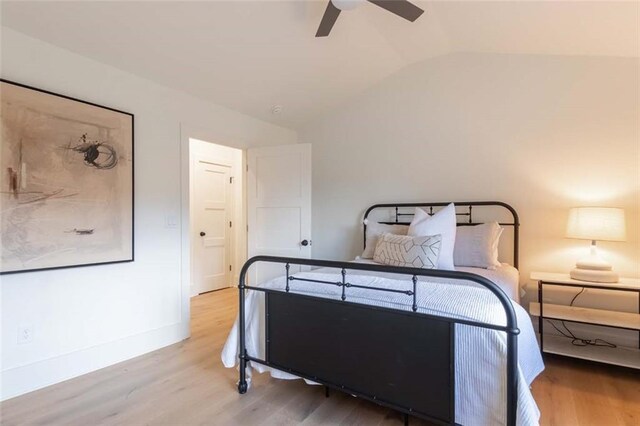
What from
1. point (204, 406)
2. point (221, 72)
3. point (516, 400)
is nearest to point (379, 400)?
point (516, 400)

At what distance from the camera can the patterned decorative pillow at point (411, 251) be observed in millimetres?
2482

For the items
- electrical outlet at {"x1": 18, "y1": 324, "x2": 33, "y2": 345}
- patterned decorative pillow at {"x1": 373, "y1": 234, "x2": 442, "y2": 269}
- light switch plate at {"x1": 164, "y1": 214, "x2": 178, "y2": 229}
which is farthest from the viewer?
light switch plate at {"x1": 164, "y1": 214, "x2": 178, "y2": 229}

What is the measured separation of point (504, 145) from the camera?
3186 millimetres

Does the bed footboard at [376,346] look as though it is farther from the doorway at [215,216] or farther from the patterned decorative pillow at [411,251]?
the doorway at [215,216]

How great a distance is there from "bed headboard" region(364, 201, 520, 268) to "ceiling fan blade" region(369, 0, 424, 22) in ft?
6.24

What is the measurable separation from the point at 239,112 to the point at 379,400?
315 centimetres

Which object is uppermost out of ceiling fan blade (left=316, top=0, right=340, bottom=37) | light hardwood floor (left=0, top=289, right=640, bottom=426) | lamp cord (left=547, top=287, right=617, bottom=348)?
ceiling fan blade (left=316, top=0, right=340, bottom=37)

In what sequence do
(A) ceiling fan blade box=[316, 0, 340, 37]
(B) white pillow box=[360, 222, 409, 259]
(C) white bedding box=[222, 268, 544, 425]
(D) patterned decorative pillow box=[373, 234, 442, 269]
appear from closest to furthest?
(C) white bedding box=[222, 268, 544, 425] → (A) ceiling fan blade box=[316, 0, 340, 37] → (D) patterned decorative pillow box=[373, 234, 442, 269] → (B) white pillow box=[360, 222, 409, 259]

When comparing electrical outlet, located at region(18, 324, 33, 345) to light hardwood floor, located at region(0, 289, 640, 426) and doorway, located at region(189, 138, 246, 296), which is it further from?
doorway, located at region(189, 138, 246, 296)

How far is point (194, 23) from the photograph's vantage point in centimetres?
239

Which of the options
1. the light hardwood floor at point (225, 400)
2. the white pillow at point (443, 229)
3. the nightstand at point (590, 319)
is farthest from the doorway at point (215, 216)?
the nightstand at point (590, 319)

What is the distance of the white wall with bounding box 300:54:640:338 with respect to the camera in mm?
2752

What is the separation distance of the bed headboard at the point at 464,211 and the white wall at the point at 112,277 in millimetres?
2003

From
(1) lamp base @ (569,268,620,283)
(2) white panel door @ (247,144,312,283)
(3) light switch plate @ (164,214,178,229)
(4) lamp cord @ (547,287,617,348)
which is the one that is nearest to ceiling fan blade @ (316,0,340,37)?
(2) white panel door @ (247,144,312,283)
